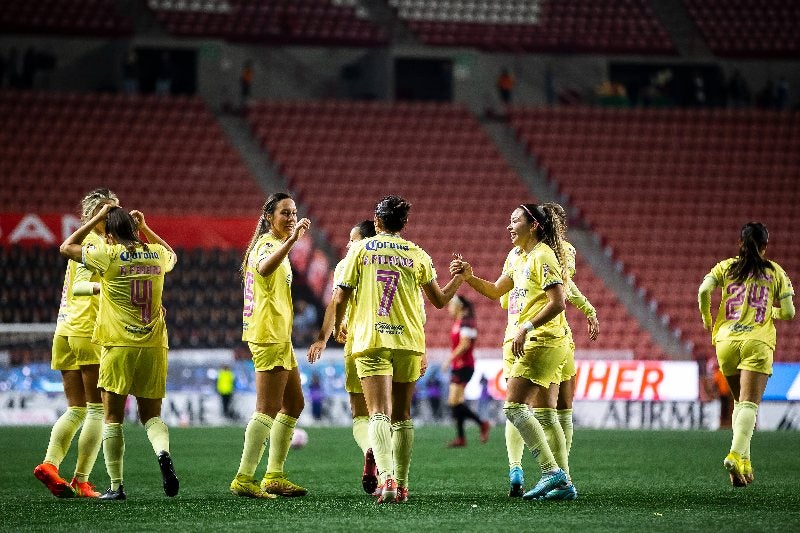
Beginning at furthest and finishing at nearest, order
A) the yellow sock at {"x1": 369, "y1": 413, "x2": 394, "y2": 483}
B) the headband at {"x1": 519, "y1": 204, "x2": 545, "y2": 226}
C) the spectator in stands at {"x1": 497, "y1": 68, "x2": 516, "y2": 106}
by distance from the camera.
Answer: the spectator in stands at {"x1": 497, "y1": 68, "x2": 516, "y2": 106}
the headband at {"x1": 519, "y1": 204, "x2": 545, "y2": 226}
the yellow sock at {"x1": 369, "y1": 413, "x2": 394, "y2": 483}

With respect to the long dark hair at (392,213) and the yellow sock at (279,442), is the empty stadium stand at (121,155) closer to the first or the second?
the yellow sock at (279,442)

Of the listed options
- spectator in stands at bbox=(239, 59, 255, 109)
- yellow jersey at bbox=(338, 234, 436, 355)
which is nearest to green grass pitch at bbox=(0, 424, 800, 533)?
yellow jersey at bbox=(338, 234, 436, 355)

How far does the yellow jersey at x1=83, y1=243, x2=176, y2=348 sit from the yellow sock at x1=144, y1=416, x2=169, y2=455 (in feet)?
1.84

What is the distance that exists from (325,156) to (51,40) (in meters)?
7.00

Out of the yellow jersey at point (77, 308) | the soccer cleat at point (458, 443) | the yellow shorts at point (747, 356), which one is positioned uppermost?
the yellow jersey at point (77, 308)

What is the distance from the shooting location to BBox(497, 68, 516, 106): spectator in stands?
31859 millimetres

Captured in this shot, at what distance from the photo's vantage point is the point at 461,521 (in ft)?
26.7

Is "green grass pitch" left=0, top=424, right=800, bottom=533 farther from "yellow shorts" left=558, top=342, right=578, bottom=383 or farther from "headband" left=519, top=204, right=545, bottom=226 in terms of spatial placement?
"headband" left=519, top=204, right=545, bottom=226

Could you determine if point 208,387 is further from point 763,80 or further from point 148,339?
point 763,80

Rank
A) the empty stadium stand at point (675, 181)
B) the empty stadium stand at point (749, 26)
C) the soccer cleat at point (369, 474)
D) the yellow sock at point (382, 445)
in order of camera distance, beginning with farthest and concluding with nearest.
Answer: the empty stadium stand at point (749, 26)
the empty stadium stand at point (675, 181)
the soccer cleat at point (369, 474)
the yellow sock at point (382, 445)

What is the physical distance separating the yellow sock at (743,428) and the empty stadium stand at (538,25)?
22346 mm

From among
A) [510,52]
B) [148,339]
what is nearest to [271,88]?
[510,52]

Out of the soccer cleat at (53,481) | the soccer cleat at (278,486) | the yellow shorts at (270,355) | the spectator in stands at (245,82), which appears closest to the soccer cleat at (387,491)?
the soccer cleat at (278,486)

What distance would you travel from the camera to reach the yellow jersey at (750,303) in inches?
423
